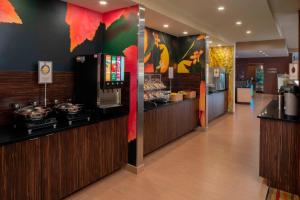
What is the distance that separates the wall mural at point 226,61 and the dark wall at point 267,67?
9479mm

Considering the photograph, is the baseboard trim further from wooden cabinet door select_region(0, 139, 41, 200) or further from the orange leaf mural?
the orange leaf mural

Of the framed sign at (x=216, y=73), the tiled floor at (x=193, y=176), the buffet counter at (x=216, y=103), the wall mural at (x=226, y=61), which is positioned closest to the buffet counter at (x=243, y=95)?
the wall mural at (x=226, y=61)

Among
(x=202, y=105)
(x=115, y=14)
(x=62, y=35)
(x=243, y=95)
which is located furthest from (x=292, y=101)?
(x=243, y=95)

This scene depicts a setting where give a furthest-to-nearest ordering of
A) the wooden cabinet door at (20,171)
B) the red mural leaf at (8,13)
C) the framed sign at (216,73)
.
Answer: the framed sign at (216,73)
the red mural leaf at (8,13)
the wooden cabinet door at (20,171)

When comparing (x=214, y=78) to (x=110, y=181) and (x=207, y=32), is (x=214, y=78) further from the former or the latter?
(x=110, y=181)

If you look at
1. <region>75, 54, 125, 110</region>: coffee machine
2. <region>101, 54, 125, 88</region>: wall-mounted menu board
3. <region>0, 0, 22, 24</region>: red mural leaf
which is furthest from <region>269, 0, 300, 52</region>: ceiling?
<region>0, 0, 22, 24</region>: red mural leaf

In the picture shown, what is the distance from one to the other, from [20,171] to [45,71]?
1.42m

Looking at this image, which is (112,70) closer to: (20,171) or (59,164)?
(59,164)

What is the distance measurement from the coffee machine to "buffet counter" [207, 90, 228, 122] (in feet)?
12.8

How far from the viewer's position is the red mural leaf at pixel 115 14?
360 cm

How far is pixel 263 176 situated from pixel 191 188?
43.5 inches

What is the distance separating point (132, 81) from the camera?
144 inches

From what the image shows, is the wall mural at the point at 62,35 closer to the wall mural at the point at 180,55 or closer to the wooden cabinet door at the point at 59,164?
the wooden cabinet door at the point at 59,164

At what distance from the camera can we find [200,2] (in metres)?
4.12
